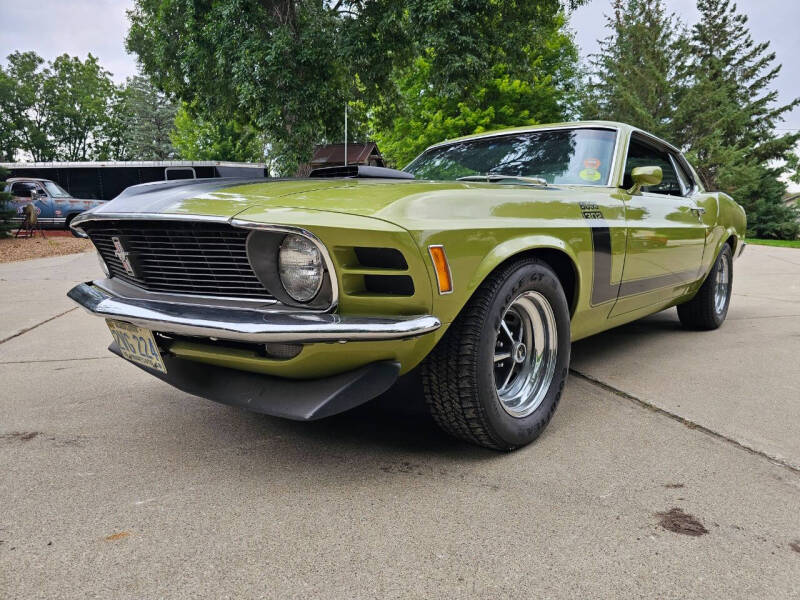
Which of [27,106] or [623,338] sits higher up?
[27,106]

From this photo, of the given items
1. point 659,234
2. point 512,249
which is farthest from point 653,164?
point 512,249

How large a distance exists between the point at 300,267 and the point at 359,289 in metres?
0.20

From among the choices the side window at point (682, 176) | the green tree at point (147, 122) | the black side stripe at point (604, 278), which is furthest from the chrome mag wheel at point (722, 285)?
the green tree at point (147, 122)

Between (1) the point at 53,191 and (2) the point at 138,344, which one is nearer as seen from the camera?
(2) the point at 138,344

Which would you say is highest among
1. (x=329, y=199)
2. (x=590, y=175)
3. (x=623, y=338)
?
(x=590, y=175)

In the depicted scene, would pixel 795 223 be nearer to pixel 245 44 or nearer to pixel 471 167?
pixel 245 44

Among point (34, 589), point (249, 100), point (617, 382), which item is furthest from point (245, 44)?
point (34, 589)

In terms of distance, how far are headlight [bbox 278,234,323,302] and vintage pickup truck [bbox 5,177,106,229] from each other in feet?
59.7

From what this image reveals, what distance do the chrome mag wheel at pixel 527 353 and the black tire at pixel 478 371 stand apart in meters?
0.13

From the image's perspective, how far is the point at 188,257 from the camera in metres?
2.02

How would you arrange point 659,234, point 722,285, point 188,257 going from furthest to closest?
point 722,285 → point 659,234 → point 188,257

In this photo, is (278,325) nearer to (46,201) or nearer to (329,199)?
(329,199)

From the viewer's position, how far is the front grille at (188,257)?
1.89m

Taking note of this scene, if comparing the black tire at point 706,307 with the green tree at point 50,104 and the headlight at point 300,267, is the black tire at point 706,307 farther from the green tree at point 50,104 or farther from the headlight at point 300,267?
A: the green tree at point 50,104
